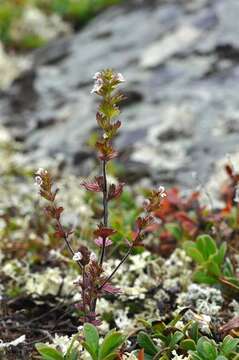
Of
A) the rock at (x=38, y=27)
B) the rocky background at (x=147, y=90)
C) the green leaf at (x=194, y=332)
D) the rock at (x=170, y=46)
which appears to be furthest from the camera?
the rock at (x=38, y=27)

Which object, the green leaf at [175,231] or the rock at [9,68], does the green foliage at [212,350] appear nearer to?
the green leaf at [175,231]

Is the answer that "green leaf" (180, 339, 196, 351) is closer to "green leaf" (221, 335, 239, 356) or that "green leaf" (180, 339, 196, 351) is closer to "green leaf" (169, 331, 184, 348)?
"green leaf" (169, 331, 184, 348)

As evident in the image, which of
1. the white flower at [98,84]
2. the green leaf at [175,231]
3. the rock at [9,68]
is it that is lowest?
the green leaf at [175,231]

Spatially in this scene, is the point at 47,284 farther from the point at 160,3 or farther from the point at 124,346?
the point at 160,3

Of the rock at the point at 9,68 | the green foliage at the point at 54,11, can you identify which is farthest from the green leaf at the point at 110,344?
the green foliage at the point at 54,11

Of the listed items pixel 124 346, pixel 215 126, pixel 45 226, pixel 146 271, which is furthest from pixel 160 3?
pixel 124 346

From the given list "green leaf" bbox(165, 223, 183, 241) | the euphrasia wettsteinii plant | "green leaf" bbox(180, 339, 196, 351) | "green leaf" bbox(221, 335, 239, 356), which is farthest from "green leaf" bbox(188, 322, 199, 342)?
"green leaf" bbox(165, 223, 183, 241)
